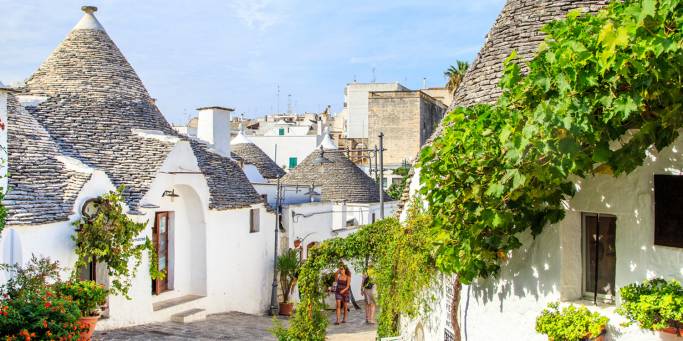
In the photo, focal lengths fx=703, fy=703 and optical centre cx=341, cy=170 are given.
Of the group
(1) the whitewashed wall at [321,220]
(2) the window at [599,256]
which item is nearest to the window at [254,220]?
(1) the whitewashed wall at [321,220]

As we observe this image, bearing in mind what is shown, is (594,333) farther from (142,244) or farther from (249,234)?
(249,234)

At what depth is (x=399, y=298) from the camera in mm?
11555

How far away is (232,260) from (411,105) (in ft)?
102

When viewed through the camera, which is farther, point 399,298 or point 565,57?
point 399,298

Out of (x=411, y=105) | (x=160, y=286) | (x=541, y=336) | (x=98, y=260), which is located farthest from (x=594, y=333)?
(x=411, y=105)

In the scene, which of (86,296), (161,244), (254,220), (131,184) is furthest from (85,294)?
(254,220)

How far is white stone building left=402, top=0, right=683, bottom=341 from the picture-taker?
6.62 metres

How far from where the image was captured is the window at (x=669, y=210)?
21.4ft

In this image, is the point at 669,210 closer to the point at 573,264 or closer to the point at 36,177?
the point at 573,264

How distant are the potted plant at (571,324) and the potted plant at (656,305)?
38 centimetres

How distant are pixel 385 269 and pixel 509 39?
4.87 metres

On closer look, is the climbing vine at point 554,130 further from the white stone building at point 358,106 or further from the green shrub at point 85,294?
the white stone building at point 358,106

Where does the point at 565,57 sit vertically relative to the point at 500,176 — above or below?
above

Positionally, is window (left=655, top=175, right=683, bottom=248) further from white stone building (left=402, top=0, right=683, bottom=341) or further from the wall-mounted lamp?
the wall-mounted lamp
